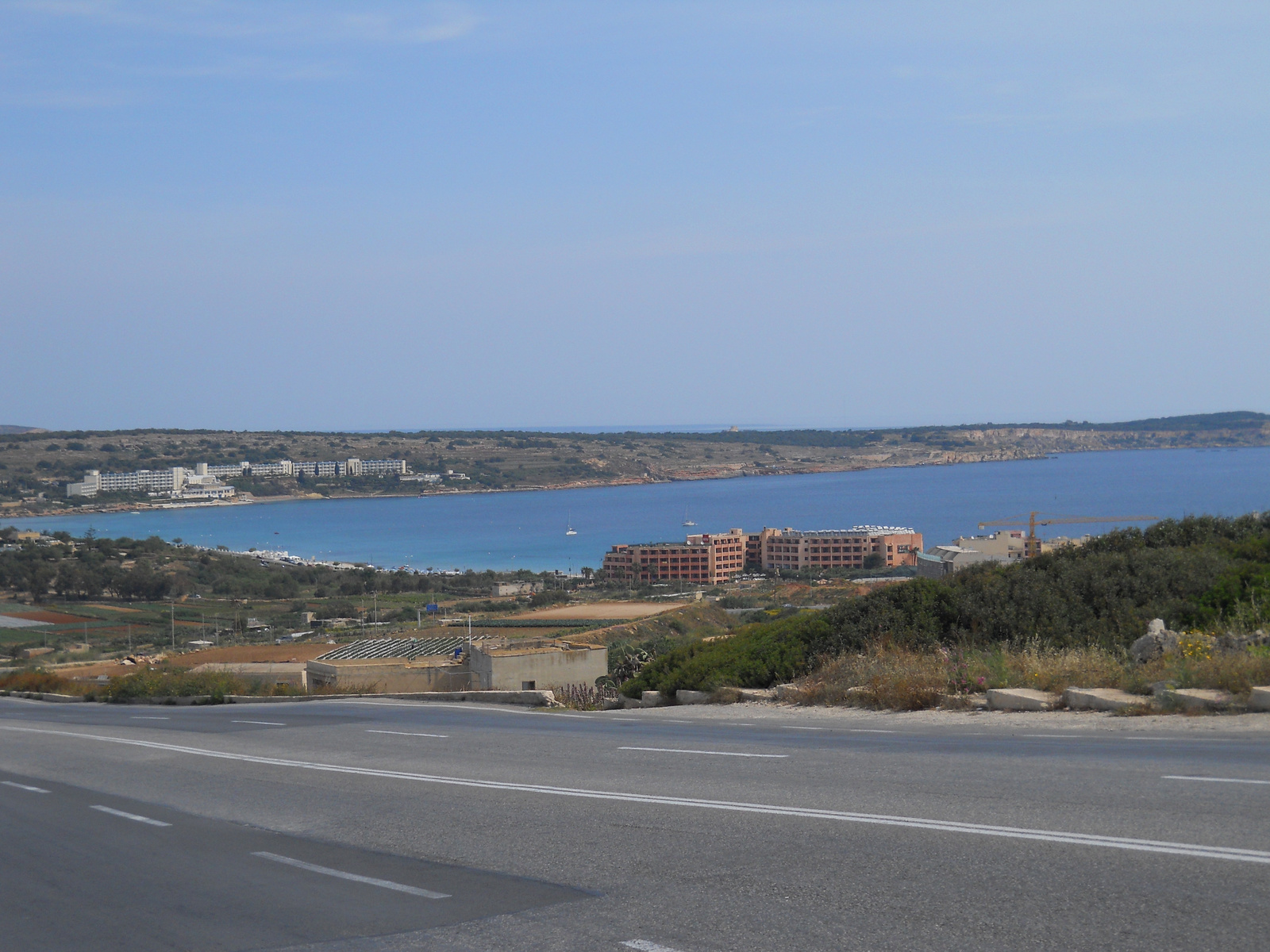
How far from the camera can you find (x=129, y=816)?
8.50m

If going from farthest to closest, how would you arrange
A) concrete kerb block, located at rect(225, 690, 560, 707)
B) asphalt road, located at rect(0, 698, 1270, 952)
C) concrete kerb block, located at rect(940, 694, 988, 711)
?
1. concrete kerb block, located at rect(225, 690, 560, 707)
2. concrete kerb block, located at rect(940, 694, 988, 711)
3. asphalt road, located at rect(0, 698, 1270, 952)

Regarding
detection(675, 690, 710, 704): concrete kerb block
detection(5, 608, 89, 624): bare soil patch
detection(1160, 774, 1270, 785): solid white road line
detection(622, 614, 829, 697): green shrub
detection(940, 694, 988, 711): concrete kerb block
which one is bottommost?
detection(5, 608, 89, 624): bare soil patch

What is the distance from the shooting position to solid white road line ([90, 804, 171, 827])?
26.5 ft

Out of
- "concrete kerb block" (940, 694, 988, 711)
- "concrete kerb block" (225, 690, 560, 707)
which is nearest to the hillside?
A: "concrete kerb block" (940, 694, 988, 711)

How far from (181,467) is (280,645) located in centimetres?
15678

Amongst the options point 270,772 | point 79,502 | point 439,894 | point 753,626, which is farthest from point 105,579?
point 79,502

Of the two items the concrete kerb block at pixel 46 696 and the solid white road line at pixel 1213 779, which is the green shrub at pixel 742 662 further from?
the concrete kerb block at pixel 46 696

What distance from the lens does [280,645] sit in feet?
148

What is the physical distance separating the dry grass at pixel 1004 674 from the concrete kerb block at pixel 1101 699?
0.21 metres

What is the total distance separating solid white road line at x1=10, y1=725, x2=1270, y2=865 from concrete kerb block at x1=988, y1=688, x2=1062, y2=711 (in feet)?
16.8

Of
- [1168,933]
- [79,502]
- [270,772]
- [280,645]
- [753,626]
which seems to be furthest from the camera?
[79,502]

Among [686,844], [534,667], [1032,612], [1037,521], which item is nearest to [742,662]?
[1032,612]

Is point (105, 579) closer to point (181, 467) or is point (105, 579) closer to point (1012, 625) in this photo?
point (1012, 625)

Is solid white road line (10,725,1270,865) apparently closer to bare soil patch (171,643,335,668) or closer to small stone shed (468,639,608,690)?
small stone shed (468,639,608,690)
